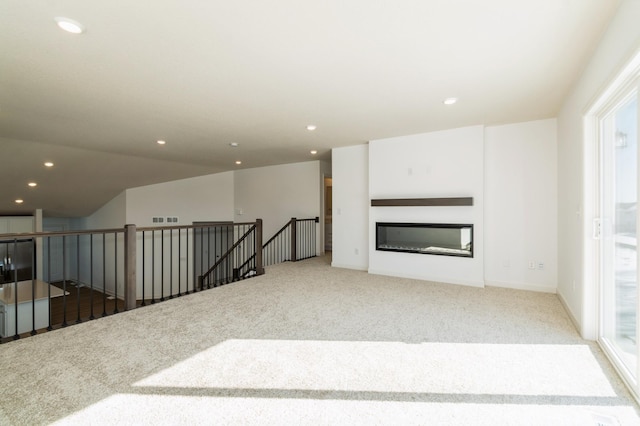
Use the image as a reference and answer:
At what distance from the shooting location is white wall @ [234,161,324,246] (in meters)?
7.12

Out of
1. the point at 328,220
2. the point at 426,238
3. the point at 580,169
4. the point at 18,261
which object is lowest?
the point at 18,261

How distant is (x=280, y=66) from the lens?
101 inches

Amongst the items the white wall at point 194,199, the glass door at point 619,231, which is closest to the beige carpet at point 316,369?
the glass door at point 619,231

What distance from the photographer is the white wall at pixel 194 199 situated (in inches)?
326

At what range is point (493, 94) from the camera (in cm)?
322

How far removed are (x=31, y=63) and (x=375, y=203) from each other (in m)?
4.50

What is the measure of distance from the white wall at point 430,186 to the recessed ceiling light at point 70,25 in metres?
4.20

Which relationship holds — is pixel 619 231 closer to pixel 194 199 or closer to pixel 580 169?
pixel 580 169

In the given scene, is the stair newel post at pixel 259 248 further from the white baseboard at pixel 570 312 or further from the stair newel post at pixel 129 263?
the white baseboard at pixel 570 312

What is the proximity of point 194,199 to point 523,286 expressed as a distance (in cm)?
812

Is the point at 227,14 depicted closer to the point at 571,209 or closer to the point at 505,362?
the point at 505,362

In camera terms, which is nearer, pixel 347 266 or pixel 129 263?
pixel 129 263

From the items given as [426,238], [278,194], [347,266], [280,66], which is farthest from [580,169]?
[278,194]

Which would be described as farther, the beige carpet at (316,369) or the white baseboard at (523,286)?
the white baseboard at (523,286)
